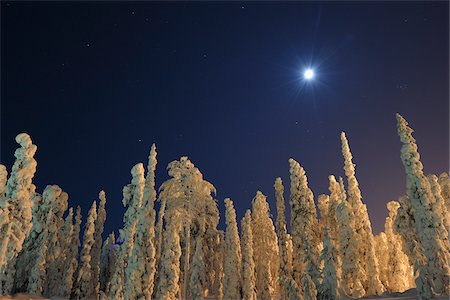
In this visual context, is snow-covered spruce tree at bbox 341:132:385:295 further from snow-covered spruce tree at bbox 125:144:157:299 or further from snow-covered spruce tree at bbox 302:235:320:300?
snow-covered spruce tree at bbox 125:144:157:299

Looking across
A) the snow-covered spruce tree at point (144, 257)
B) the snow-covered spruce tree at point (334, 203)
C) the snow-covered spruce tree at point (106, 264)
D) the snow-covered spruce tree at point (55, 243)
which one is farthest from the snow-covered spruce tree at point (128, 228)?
the snow-covered spruce tree at point (334, 203)

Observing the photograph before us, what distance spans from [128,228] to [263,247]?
2414 centimetres

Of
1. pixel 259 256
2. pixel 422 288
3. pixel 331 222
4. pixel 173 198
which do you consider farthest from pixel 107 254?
pixel 422 288

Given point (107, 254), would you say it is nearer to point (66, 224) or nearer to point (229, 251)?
point (66, 224)

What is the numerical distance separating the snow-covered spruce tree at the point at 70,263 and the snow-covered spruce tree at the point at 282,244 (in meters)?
29.0

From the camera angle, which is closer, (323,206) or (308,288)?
(308,288)

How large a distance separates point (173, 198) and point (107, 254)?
1223 inches

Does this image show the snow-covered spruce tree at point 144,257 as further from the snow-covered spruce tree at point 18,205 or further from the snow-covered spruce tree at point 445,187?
the snow-covered spruce tree at point 445,187

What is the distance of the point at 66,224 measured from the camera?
53.0 metres

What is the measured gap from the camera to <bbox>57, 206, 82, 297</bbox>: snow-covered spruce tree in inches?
1844

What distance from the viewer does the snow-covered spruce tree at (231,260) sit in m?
47.1

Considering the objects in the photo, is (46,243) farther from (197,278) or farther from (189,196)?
(189,196)

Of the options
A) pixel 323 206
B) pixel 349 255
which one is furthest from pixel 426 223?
pixel 323 206

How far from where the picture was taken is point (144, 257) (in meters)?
32.2
